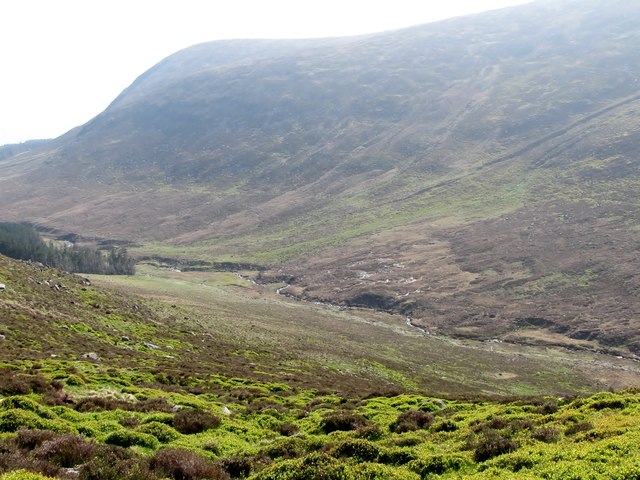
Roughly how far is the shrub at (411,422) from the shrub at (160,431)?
399 inches

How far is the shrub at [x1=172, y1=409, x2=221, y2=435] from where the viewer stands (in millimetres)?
21016

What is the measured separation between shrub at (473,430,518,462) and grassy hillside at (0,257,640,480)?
43 mm

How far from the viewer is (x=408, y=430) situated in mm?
23266

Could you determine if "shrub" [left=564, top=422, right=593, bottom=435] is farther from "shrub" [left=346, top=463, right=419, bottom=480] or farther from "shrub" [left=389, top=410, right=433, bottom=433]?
"shrub" [left=346, top=463, right=419, bottom=480]

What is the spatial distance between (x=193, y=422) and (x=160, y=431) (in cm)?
211

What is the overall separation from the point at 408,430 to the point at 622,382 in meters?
49.7

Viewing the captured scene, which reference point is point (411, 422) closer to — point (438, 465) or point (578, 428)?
point (578, 428)

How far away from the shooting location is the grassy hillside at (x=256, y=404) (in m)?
14.8

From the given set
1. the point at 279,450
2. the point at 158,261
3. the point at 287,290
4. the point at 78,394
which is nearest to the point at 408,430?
the point at 279,450

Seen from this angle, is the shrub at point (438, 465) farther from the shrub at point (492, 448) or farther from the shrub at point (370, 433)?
the shrub at point (370, 433)

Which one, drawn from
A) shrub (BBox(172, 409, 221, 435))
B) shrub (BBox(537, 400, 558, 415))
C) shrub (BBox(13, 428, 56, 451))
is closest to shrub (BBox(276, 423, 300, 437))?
shrub (BBox(172, 409, 221, 435))

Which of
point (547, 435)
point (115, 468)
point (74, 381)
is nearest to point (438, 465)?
point (547, 435)

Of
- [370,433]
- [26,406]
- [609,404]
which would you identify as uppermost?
[26,406]

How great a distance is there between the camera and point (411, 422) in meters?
24.1
